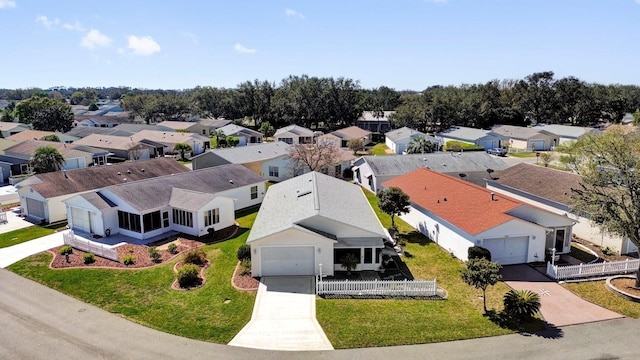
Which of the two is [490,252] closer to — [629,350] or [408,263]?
[408,263]

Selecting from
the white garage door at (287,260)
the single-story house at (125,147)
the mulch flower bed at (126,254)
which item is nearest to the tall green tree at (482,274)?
the white garage door at (287,260)

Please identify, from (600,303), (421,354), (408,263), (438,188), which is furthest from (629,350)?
(438,188)

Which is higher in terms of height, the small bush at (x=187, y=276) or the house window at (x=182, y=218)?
the house window at (x=182, y=218)

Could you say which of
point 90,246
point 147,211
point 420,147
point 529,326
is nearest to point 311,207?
point 147,211

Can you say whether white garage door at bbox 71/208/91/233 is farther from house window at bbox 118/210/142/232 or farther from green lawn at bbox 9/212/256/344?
green lawn at bbox 9/212/256/344

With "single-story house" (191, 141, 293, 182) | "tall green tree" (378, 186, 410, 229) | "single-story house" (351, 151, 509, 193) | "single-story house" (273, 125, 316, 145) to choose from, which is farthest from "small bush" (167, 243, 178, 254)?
"single-story house" (273, 125, 316, 145)

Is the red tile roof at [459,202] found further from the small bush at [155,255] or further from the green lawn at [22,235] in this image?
the green lawn at [22,235]
